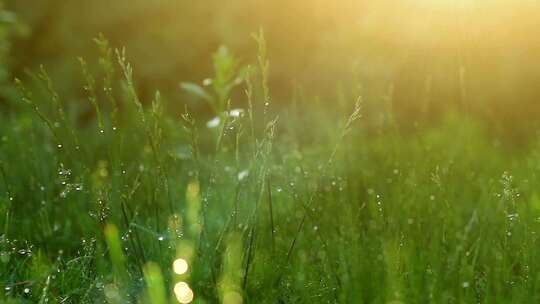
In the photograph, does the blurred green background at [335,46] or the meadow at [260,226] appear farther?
the blurred green background at [335,46]

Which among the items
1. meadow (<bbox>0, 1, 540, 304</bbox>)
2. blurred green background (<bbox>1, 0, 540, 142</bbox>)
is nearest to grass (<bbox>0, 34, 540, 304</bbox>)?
meadow (<bbox>0, 1, 540, 304</bbox>)

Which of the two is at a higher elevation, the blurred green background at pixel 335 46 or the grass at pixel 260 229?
the blurred green background at pixel 335 46

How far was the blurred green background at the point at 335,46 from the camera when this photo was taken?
3941 millimetres

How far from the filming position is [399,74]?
4.28 m

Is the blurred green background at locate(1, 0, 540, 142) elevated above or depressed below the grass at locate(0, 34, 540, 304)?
above

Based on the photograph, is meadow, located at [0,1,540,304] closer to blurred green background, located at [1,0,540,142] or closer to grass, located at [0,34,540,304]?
grass, located at [0,34,540,304]

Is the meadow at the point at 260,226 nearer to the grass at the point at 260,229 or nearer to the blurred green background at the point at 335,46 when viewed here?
the grass at the point at 260,229

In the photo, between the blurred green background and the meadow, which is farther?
the blurred green background

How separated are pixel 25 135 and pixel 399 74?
2091 mm

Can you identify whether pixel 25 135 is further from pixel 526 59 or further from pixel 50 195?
pixel 526 59

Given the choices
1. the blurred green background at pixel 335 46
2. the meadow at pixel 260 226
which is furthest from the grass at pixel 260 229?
the blurred green background at pixel 335 46

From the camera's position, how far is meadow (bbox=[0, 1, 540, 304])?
6.64 feet

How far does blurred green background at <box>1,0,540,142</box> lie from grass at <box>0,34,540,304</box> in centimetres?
48

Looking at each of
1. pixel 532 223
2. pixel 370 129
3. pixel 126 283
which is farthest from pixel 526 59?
pixel 126 283
